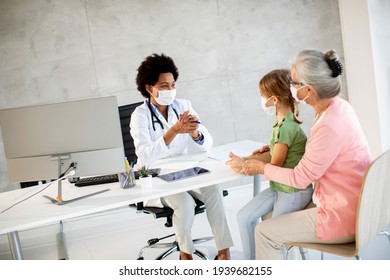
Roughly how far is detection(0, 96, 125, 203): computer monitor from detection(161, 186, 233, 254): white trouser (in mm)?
505

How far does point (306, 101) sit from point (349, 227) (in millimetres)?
576

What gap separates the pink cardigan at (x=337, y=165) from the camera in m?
2.08

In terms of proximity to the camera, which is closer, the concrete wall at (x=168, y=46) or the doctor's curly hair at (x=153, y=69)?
the doctor's curly hair at (x=153, y=69)

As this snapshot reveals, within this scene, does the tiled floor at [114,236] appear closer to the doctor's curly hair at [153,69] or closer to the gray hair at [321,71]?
the doctor's curly hair at [153,69]

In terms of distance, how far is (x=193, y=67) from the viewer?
4.57 meters

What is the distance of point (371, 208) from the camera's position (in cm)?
206

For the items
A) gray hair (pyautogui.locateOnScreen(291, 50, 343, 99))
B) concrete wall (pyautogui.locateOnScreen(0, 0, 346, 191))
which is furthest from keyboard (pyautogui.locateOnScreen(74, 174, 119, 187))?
concrete wall (pyautogui.locateOnScreen(0, 0, 346, 191))

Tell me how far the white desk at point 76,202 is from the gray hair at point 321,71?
591 millimetres

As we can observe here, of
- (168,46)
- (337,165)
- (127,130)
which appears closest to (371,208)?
(337,165)

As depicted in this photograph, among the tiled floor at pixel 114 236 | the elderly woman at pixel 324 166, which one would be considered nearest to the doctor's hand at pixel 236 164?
the elderly woman at pixel 324 166

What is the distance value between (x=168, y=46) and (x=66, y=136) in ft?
7.21

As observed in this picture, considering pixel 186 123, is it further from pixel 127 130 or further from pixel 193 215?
pixel 127 130

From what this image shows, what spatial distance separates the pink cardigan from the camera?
2082 mm
